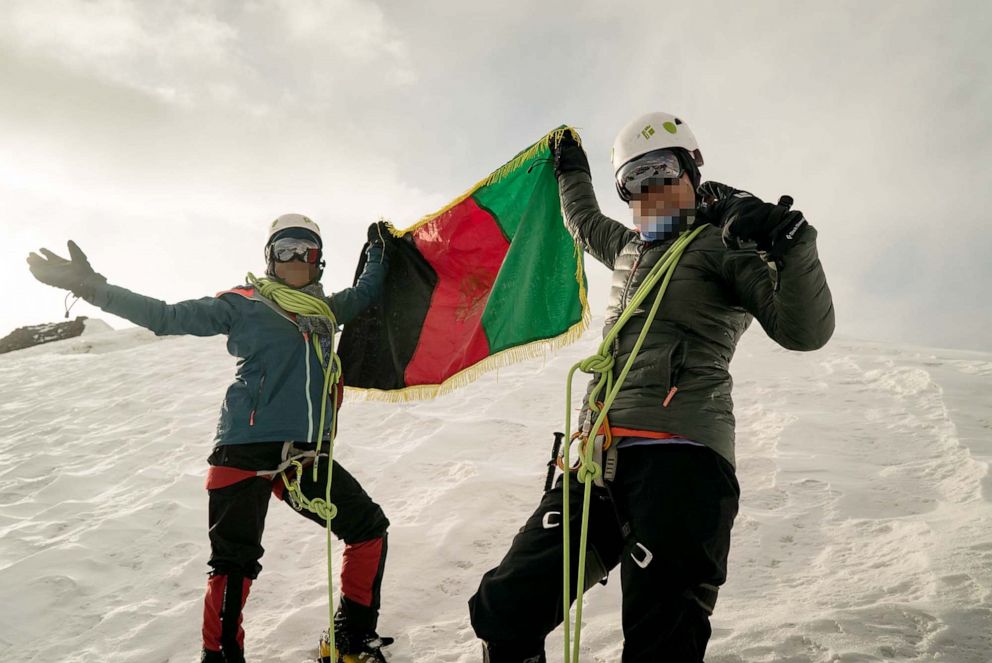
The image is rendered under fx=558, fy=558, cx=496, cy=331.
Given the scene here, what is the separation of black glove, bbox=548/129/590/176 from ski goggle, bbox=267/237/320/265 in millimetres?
1631

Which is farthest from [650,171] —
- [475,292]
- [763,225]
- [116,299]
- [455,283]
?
[116,299]

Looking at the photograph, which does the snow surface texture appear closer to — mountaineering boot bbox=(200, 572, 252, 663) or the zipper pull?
mountaineering boot bbox=(200, 572, 252, 663)

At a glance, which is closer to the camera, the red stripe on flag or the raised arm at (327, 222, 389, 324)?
the raised arm at (327, 222, 389, 324)

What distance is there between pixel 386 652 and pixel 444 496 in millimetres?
1921

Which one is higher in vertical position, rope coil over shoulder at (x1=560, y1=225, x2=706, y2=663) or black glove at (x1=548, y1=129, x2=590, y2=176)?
black glove at (x1=548, y1=129, x2=590, y2=176)

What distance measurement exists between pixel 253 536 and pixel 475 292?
2.04 m

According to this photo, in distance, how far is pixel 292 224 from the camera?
3.55m

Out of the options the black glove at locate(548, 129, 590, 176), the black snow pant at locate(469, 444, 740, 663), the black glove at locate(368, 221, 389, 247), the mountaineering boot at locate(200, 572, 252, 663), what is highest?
the black glove at locate(548, 129, 590, 176)

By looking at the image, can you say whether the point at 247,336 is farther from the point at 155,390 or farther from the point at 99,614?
the point at 155,390

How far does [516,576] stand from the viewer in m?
1.93

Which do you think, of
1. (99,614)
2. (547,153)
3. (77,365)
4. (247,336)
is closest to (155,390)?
(77,365)

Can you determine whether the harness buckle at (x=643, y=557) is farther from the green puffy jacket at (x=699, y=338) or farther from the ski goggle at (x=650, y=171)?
the ski goggle at (x=650, y=171)

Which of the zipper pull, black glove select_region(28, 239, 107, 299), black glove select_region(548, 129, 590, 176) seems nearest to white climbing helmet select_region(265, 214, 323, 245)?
black glove select_region(28, 239, 107, 299)

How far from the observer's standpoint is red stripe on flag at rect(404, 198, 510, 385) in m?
3.89
